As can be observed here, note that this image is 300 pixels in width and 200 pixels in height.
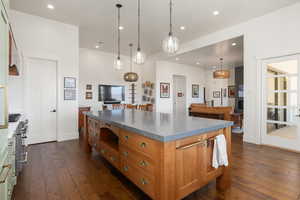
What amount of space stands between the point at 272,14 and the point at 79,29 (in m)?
5.22

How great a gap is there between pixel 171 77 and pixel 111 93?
3.17 meters

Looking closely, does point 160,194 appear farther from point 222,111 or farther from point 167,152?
point 222,111

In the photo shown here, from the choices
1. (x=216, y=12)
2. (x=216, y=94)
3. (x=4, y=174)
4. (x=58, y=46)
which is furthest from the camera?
(x=216, y=94)

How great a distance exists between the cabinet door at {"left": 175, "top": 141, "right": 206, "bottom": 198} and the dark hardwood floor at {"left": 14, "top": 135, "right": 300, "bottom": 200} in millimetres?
346

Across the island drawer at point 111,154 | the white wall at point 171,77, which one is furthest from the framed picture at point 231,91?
the island drawer at point 111,154

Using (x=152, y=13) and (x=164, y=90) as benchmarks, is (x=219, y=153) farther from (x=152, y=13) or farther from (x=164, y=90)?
(x=164, y=90)

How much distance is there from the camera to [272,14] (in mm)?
3684

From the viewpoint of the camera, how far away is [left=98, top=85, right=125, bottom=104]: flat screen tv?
7.08 metres

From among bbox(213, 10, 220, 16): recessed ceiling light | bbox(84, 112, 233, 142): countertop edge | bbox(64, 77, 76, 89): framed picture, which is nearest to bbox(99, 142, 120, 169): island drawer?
bbox(84, 112, 233, 142): countertop edge

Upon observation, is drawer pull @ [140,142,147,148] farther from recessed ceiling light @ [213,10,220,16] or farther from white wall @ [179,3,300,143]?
recessed ceiling light @ [213,10,220,16]

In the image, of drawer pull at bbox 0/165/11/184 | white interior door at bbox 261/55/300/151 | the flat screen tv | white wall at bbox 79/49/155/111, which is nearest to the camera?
drawer pull at bbox 0/165/11/184

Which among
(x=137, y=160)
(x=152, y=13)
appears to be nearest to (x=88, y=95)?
(x=152, y=13)

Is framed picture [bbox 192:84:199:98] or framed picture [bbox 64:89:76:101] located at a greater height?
framed picture [bbox 192:84:199:98]

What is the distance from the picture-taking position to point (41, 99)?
409 cm
